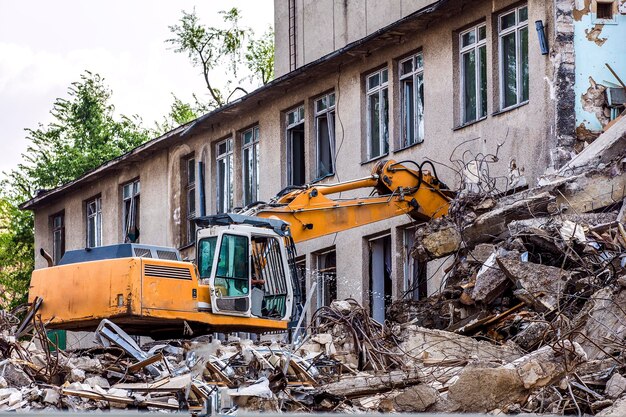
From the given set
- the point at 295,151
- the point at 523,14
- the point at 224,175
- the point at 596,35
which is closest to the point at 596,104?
the point at 596,35

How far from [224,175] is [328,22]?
4425mm

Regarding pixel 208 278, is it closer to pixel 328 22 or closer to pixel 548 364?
pixel 548 364

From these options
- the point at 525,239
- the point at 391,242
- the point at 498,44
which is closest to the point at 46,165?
the point at 391,242

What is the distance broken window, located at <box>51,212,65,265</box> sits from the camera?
4741 centimetres

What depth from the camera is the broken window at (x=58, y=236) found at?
1866 inches

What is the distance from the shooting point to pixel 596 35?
85.9 ft

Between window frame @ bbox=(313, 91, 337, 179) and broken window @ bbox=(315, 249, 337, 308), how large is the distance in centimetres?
167

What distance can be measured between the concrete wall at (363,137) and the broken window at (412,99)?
0.15 meters

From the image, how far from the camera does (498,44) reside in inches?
1072

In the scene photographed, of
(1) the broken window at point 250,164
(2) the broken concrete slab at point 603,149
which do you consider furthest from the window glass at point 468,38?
(1) the broken window at point 250,164

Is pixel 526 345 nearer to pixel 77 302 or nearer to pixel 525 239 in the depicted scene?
pixel 525 239

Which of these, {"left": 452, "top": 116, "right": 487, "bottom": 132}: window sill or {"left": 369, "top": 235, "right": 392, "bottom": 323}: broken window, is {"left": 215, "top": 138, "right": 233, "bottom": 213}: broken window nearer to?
{"left": 369, "top": 235, "right": 392, "bottom": 323}: broken window

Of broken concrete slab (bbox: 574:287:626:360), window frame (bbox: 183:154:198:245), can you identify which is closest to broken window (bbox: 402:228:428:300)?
broken concrete slab (bbox: 574:287:626:360)

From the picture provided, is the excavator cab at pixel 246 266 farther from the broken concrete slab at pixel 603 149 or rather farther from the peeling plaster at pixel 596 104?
the peeling plaster at pixel 596 104
